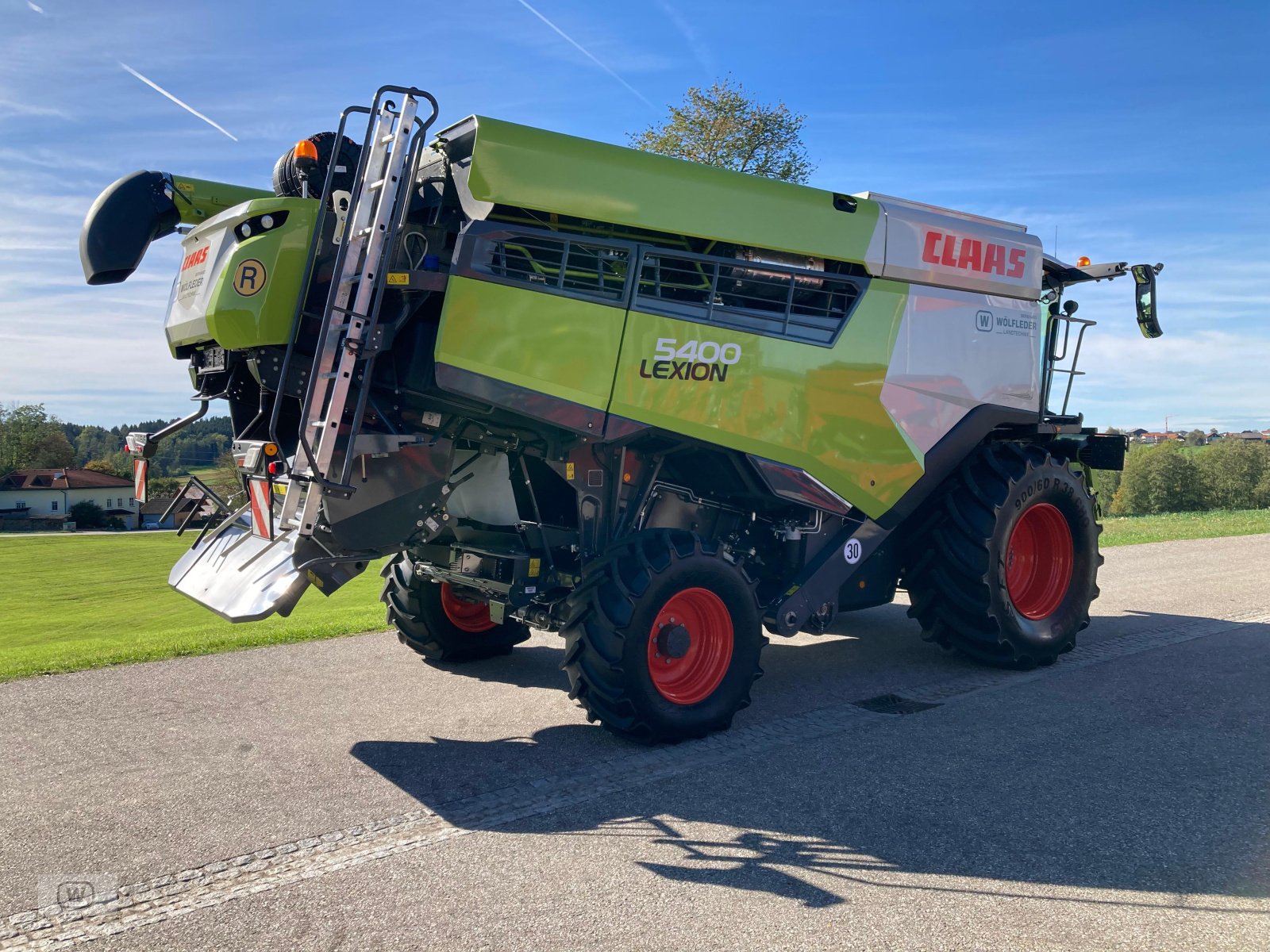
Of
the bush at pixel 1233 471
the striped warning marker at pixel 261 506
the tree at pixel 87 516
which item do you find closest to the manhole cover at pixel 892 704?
the striped warning marker at pixel 261 506

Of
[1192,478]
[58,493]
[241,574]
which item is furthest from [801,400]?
[58,493]

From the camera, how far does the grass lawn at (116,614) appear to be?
724 cm

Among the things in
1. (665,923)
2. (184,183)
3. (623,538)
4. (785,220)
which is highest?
(785,220)

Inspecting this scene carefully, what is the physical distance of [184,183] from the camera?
5.57m

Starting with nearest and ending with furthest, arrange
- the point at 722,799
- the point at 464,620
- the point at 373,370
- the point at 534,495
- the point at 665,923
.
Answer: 1. the point at 665,923
2. the point at 722,799
3. the point at 373,370
4. the point at 534,495
5. the point at 464,620

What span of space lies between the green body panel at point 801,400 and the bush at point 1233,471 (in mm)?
51231

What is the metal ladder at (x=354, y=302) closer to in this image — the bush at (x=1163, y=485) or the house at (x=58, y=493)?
the bush at (x=1163, y=485)

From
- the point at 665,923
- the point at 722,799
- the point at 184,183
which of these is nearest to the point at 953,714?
the point at 722,799

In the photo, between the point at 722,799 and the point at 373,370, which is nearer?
the point at 722,799

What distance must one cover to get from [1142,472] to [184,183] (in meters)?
55.7

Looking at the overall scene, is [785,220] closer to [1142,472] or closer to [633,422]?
[633,422]

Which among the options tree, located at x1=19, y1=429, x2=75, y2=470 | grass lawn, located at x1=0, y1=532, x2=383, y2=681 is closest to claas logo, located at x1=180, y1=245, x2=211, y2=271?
grass lawn, located at x1=0, y1=532, x2=383, y2=681

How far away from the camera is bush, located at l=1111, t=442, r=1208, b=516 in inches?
1969

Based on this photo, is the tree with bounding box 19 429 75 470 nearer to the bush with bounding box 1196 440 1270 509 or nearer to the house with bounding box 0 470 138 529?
the house with bounding box 0 470 138 529
